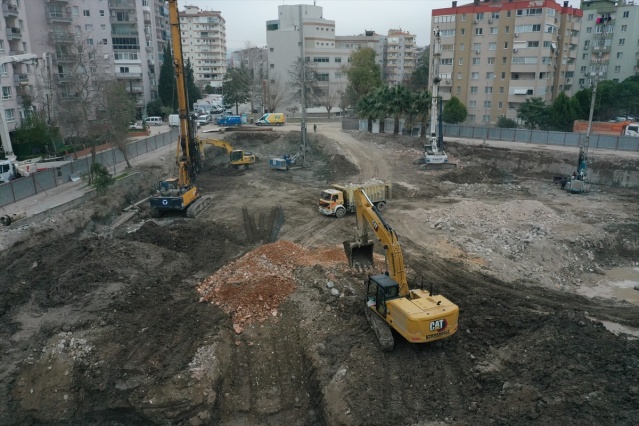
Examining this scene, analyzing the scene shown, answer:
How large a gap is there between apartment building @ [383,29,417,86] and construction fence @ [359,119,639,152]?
2490 inches

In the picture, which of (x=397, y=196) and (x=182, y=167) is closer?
(x=182, y=167)

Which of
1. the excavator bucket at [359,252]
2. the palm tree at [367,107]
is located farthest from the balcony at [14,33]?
the excavator bucket at [359,252]

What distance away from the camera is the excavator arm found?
14300 millimetres

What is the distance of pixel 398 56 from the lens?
393 ft

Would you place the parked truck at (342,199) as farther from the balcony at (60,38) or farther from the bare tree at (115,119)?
the balcony at (60,38)

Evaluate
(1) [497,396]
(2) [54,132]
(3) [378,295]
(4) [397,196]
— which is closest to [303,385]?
(3) [378,295]

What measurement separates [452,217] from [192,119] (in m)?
16.9

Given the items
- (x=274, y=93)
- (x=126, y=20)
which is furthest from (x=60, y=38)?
(x=274, y=93)

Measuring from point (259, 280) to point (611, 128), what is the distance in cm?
4614

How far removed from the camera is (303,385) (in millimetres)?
13594

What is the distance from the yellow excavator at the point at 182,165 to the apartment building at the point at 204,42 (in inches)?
3801

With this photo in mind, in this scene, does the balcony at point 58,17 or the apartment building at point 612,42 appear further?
the apartment building at point 612,42

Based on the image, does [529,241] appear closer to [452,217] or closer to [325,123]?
[452,217]

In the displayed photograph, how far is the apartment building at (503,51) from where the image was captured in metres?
57.9
